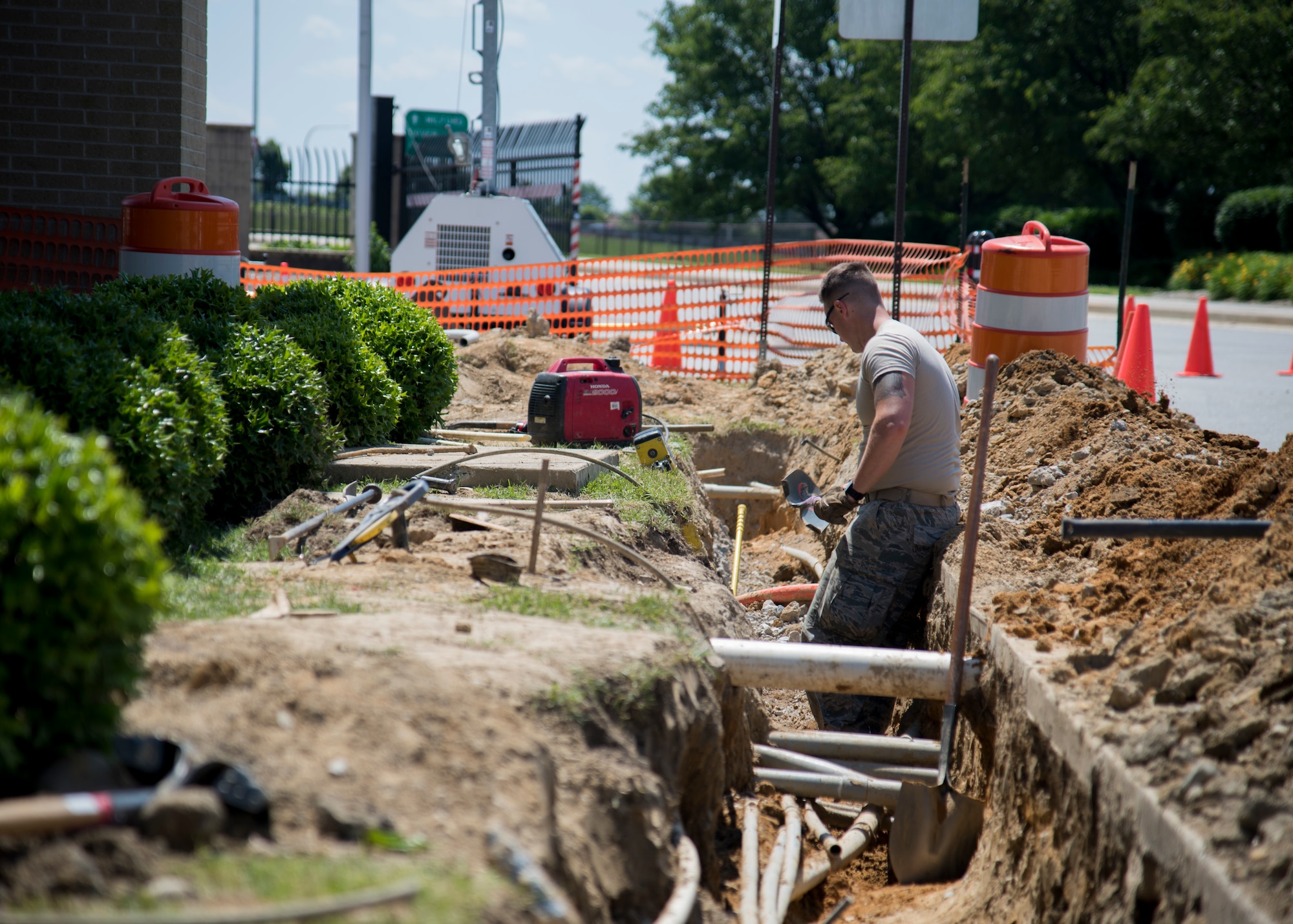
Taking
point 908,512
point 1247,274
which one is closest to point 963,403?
point 908,512

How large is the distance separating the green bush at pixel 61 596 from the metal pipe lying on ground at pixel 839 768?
2852 mm

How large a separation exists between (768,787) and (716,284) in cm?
951

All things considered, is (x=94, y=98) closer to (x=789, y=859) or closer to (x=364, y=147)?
(x=789, y=859)

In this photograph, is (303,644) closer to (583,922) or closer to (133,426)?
(583,922)

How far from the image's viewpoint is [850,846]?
13.9 feet

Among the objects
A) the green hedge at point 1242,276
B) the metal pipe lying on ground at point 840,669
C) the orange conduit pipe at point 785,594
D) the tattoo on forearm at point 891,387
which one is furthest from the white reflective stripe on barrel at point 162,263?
the green hedge at point 1242,276

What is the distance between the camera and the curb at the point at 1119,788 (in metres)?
2.56

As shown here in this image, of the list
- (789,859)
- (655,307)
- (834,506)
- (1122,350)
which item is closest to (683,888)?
(789,859)

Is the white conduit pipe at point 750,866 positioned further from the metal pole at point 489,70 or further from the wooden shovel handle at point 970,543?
the metal pole at point 489,70

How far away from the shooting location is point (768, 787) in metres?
4.51

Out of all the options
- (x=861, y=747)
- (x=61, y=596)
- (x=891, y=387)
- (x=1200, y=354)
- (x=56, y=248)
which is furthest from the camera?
(x=1200, y=354)

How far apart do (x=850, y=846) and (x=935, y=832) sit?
1.10 ft

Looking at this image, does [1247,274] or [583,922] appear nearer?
[583,922]

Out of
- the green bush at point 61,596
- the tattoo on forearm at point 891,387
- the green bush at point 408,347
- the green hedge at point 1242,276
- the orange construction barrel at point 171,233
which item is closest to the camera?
the green bush at point 61,596
